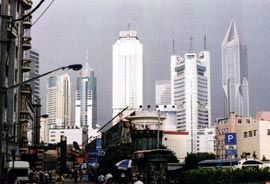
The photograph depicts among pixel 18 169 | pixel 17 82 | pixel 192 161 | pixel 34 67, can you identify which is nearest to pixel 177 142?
pixel 34 67

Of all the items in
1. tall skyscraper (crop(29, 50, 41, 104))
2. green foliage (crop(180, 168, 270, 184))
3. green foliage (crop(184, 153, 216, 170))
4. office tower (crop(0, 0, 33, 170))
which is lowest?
green foliage (crop(184, 153, 216, 170))

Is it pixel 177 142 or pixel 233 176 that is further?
pixel 177 142

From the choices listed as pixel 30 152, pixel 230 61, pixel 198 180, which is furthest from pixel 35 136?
pixel 230 61

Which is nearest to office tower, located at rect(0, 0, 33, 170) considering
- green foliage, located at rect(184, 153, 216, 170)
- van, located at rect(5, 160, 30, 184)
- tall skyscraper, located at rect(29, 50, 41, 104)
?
van, located at rect(5, 160, 30, 184)

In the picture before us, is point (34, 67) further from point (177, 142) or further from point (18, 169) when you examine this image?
point (18, 169)

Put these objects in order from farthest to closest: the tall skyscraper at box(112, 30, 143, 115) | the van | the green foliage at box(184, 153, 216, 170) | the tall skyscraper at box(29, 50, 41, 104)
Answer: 1. the tall skyscraper at box(112, 30, 143, 115)
2. the tall skyscraper at box(29, 50, 41, 104)
3. the green foliage at box(184, 153, 216, 170)
4. the van

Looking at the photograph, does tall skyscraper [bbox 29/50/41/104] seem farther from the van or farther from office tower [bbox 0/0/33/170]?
the van

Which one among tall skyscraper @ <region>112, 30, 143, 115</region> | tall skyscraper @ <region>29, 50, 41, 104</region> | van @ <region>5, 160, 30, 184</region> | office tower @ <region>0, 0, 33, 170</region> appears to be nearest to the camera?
van @ <region>5, 160, 30, 184</region>

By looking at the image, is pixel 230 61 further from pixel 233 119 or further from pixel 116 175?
pixel 116 175

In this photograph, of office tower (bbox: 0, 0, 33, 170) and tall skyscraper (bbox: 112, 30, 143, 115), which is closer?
office tower (bbox: 0, 0, 33, 170)

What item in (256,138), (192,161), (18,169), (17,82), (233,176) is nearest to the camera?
(233,176)

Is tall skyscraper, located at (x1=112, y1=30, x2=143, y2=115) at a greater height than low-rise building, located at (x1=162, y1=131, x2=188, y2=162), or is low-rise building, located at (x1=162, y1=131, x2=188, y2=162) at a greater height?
tall skyscraper, located at (x1=112, y1=30, x2=143, y2=115)

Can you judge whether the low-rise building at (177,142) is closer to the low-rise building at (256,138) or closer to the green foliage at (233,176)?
the low-rise building at (256,138)

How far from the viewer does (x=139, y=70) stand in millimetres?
165125
